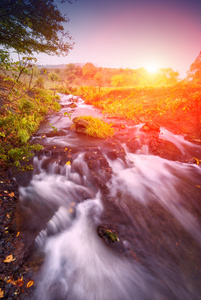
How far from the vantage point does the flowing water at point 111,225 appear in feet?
8.91

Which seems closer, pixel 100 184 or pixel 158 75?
pixel 100 184

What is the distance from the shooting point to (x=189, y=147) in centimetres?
824

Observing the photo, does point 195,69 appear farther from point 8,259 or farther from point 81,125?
point 8,259

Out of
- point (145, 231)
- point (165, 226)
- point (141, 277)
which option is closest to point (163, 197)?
point (165, 226)

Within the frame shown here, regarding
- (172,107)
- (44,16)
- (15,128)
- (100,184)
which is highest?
(44,16)

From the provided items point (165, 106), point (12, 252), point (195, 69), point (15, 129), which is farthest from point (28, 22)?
point (195, 69)

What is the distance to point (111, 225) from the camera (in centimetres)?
381

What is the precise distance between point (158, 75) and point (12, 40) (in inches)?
1348

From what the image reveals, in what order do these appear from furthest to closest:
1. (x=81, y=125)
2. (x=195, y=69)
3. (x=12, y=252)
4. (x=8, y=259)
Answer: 1. (x=195, y=69)
2. (x=81, y=125)
3. (x=12, y=252)
4. (x=8, y=259)

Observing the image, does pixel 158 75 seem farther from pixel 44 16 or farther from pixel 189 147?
pixel 44 16

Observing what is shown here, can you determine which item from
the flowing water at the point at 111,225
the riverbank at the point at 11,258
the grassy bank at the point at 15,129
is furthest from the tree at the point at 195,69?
the riverbank at the point at 11,258

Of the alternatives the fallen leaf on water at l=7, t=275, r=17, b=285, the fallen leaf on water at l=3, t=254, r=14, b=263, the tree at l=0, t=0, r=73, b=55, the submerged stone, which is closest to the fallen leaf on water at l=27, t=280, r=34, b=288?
the fallen leaf on water at l=7, t=275, r=17, b=285

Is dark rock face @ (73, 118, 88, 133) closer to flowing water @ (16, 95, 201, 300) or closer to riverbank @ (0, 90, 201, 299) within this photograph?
flowing water @ (16, 95, 201, 300)

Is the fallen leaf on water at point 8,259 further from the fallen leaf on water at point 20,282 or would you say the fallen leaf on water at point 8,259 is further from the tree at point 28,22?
the tree at point 28,22
